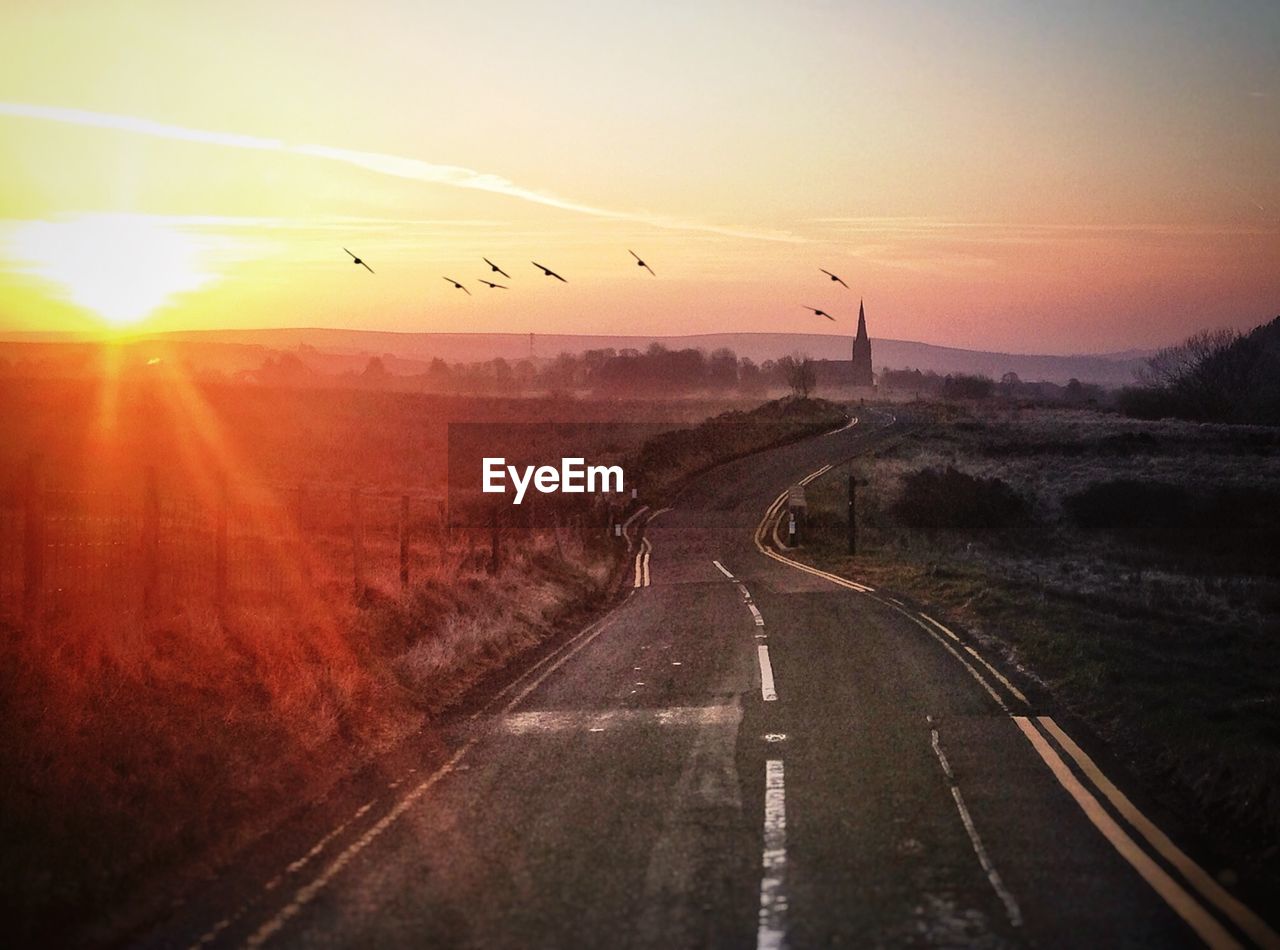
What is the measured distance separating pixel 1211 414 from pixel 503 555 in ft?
310

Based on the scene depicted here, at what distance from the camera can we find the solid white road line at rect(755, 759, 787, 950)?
5.71m

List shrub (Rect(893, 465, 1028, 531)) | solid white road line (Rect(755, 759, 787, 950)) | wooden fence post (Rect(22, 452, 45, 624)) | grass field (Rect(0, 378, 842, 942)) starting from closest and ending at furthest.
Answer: solid white road line (Rect(755, 759, 787, 950)), grass field (Rect(0, 378, 842, 942)), wooden fence post (Rect(22, 452, 45, 624)), shrub (Rect(893, 465, 1028, 531))

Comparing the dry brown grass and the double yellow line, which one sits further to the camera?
the dry brown grass

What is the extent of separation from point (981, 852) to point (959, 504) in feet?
150

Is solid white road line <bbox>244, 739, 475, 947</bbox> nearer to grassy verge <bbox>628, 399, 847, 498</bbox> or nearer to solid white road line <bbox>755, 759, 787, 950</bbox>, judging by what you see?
solid white road line <bbox>755, 759, 787, 950</bbox>

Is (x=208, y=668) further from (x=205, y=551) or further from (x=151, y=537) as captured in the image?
(x=205, y=551)

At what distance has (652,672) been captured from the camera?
1455 centimetres

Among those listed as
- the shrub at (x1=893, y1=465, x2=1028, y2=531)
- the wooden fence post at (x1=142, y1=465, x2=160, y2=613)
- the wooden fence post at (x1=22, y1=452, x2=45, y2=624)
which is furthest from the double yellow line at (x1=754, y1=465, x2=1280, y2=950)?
the shrub at (x1=893, y1=465, x2=1028, y2=531)

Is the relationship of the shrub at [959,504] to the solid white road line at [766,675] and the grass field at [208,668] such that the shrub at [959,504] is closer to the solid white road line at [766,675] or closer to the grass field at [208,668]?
the grass field at [208,668]

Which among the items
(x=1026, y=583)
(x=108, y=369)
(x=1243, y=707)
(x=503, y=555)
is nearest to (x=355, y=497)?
(x=503, y=555)

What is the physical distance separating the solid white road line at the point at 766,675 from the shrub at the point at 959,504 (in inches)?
1349

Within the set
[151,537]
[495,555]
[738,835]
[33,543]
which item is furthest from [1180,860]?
[495,555]

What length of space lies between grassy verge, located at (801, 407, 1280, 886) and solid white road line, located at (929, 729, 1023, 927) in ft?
5.09

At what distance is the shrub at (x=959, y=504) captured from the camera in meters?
49.5
